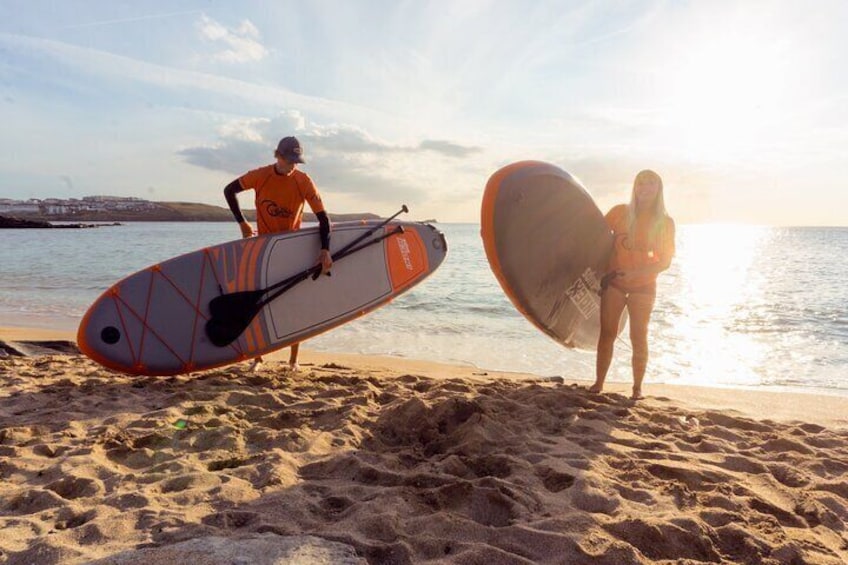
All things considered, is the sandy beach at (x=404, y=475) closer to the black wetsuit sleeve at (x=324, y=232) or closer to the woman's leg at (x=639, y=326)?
the woman's leg at (x=639, y=326)

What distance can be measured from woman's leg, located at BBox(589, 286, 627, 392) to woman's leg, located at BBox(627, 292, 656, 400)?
7cm

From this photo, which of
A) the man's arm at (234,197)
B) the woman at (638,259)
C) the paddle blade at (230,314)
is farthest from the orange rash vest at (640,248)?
the man's arm at (234,197)

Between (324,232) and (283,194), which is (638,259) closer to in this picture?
(324,232)

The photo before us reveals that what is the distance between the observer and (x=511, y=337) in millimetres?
7406

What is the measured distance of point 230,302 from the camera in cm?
437

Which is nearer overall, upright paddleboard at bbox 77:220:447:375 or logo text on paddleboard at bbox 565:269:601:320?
upright paddleboard at bbox 77:220:447:375

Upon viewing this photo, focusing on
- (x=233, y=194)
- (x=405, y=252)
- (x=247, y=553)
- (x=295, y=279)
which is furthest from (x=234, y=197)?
(x=247, y=553)

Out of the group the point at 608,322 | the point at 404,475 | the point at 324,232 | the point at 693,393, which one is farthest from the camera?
the point at 693,393

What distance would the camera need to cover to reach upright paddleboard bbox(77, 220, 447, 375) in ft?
13.4

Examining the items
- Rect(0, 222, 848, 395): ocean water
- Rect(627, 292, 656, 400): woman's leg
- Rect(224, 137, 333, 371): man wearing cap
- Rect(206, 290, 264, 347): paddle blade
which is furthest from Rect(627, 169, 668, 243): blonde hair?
Rect(206, 290, 264, 347): paddle blade

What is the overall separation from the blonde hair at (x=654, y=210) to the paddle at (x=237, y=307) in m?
2.44

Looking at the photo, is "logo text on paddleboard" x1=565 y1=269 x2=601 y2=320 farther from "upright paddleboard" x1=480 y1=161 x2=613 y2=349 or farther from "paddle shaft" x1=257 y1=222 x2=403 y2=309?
"paddle shaft" x1=257 y1=222 x2=403 y2=309

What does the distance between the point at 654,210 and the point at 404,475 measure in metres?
2.47

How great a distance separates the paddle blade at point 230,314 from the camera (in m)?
4.29
